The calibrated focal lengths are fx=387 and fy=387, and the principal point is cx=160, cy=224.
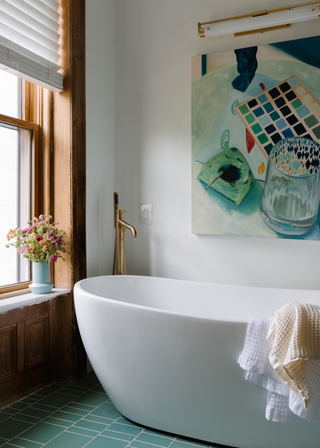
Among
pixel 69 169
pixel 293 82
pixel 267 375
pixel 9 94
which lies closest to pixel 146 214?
pixel 69 169

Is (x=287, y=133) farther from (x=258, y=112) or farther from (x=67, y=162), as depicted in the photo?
(x=67, y=162)

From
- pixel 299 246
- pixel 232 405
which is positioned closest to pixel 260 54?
pixel 299 246

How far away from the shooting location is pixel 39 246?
2.15 m

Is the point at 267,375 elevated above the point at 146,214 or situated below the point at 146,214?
below

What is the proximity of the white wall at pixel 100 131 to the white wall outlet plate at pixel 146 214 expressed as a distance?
0.23 meters

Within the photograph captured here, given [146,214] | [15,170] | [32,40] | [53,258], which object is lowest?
[53,258]

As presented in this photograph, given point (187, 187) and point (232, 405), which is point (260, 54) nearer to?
point (187, 187)

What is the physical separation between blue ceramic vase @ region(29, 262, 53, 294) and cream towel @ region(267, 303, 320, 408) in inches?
51.5

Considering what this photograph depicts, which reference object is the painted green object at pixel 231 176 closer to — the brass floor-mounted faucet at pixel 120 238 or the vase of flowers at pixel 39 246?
the brass floor-mounted faucet at pixel 120 238

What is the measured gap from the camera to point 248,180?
2.34 m

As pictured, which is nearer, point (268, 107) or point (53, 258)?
point (53, 258)

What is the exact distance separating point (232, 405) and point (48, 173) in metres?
1.63

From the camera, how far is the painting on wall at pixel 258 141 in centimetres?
218

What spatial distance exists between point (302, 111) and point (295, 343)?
1408 mm
